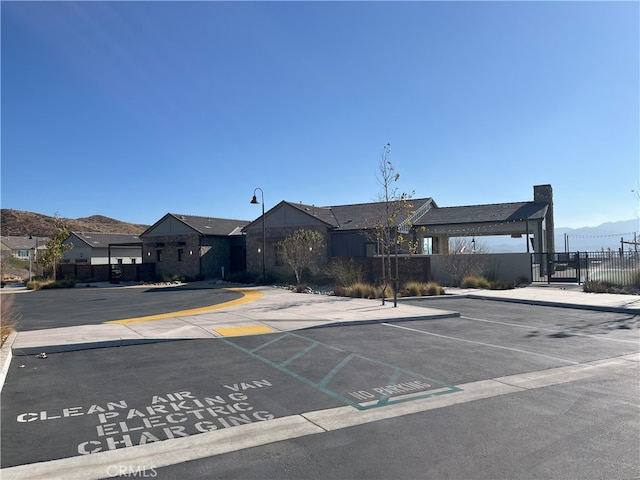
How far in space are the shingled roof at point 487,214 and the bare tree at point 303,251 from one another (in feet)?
23.1

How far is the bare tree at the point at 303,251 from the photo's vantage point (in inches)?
1112

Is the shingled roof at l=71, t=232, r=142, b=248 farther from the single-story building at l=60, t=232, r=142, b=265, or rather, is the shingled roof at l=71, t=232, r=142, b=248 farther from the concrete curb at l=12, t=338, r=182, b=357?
the concrete curb at l=12, t=338, r=182, b=357

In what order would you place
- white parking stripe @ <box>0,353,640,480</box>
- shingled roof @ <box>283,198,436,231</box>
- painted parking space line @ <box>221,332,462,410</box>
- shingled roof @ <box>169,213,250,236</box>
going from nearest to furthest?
white parking stripe @ <box>0,353,640,480</box>, painted parking space line @ <box>221,332,462,410</box>, shingled roof @ <box>283,198,436,231</box>, shingled roof @ <box>169,213,250,236</box>

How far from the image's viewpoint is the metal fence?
863 inches

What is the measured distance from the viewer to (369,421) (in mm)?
5516

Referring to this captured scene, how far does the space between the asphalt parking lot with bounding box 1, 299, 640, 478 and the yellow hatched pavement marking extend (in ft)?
2.94

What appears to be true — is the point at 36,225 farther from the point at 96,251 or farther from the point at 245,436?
the point at 245,436

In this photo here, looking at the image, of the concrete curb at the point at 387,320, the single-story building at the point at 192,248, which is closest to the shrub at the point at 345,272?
the concrete curb at the point at 387,320

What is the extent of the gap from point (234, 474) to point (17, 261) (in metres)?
60.8

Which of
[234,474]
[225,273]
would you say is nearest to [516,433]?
[234,474]

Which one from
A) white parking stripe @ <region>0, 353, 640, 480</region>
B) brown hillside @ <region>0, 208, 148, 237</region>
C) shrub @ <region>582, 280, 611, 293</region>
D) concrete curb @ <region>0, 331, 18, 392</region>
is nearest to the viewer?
white parking stripe @ <region>0, 353, 640, 480</region>

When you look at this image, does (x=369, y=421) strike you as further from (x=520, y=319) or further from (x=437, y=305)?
(x=437, y=305)

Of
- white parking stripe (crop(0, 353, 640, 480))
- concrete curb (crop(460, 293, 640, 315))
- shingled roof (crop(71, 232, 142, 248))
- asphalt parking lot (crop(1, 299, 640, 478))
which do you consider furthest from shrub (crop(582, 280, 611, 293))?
shingled roof (crop(71, 232, 142, 248))
